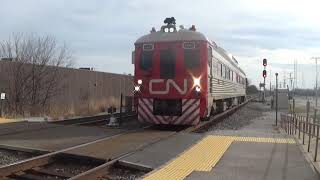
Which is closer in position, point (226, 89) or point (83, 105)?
point (226, 89)

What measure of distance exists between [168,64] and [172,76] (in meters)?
0.48

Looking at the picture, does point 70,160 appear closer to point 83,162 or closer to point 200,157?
point 83,162

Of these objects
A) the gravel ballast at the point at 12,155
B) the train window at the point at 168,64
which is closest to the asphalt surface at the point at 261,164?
the gravel ballast at the point at 12,155

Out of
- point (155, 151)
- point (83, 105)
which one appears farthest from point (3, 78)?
point (155, 151)

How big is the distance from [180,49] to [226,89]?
8.64 m

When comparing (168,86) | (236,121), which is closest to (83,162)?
(168,86)

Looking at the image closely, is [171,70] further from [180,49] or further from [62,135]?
[62,135]

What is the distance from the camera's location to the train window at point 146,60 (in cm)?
1992

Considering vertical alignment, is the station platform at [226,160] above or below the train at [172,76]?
below

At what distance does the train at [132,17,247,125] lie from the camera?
1939cm

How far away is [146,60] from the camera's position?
65.6ft

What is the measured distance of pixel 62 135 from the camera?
52.1 feet

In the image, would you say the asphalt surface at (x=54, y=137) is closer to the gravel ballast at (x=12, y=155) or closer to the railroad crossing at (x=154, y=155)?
the railroad crossing at (x=154, y=155)

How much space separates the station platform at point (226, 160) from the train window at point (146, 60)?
467 cm
